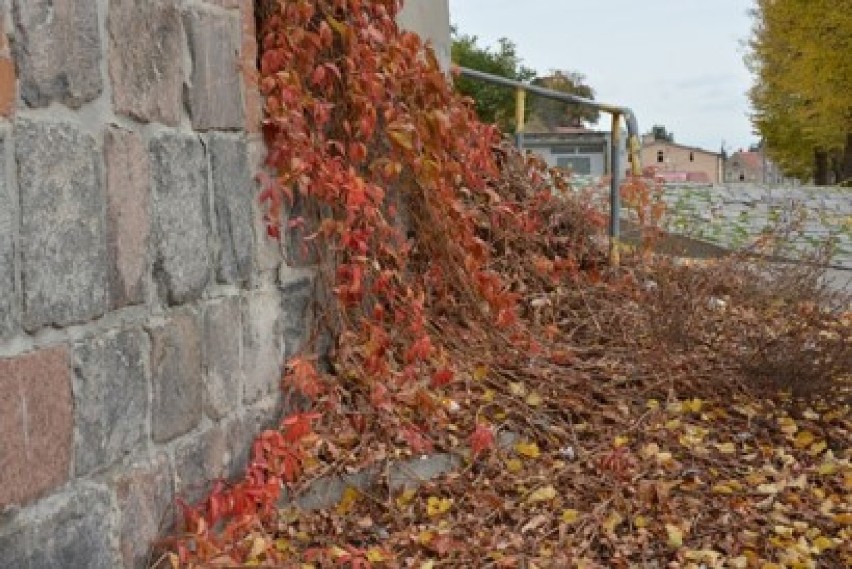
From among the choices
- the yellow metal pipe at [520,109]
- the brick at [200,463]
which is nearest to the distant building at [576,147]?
the yellow metal pipe at [520,109]

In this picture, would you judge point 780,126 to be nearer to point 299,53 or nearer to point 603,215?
point 603,215

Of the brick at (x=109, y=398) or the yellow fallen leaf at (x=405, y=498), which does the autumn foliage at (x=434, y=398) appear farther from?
the brick at (x=109, y=398)

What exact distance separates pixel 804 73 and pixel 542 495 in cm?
2103

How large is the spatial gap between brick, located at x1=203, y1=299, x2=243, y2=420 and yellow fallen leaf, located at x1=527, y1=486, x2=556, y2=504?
3.08 ft

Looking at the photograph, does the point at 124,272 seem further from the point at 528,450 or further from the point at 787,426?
the point at 787,426

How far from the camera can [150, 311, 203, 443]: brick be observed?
2633 mm

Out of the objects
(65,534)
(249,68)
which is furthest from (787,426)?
(65,534)

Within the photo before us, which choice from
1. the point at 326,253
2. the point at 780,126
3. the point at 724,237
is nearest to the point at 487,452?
the point at 326,253

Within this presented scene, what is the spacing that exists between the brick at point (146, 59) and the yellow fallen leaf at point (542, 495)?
152 centimetres

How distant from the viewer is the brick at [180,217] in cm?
263

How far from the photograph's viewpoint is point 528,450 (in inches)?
143

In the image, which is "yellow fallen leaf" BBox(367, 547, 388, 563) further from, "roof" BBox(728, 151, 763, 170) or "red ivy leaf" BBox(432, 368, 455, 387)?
"roof" BBox(728, 151, 763, 170)

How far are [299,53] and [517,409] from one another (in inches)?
55.8

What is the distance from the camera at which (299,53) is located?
11.2 feet
